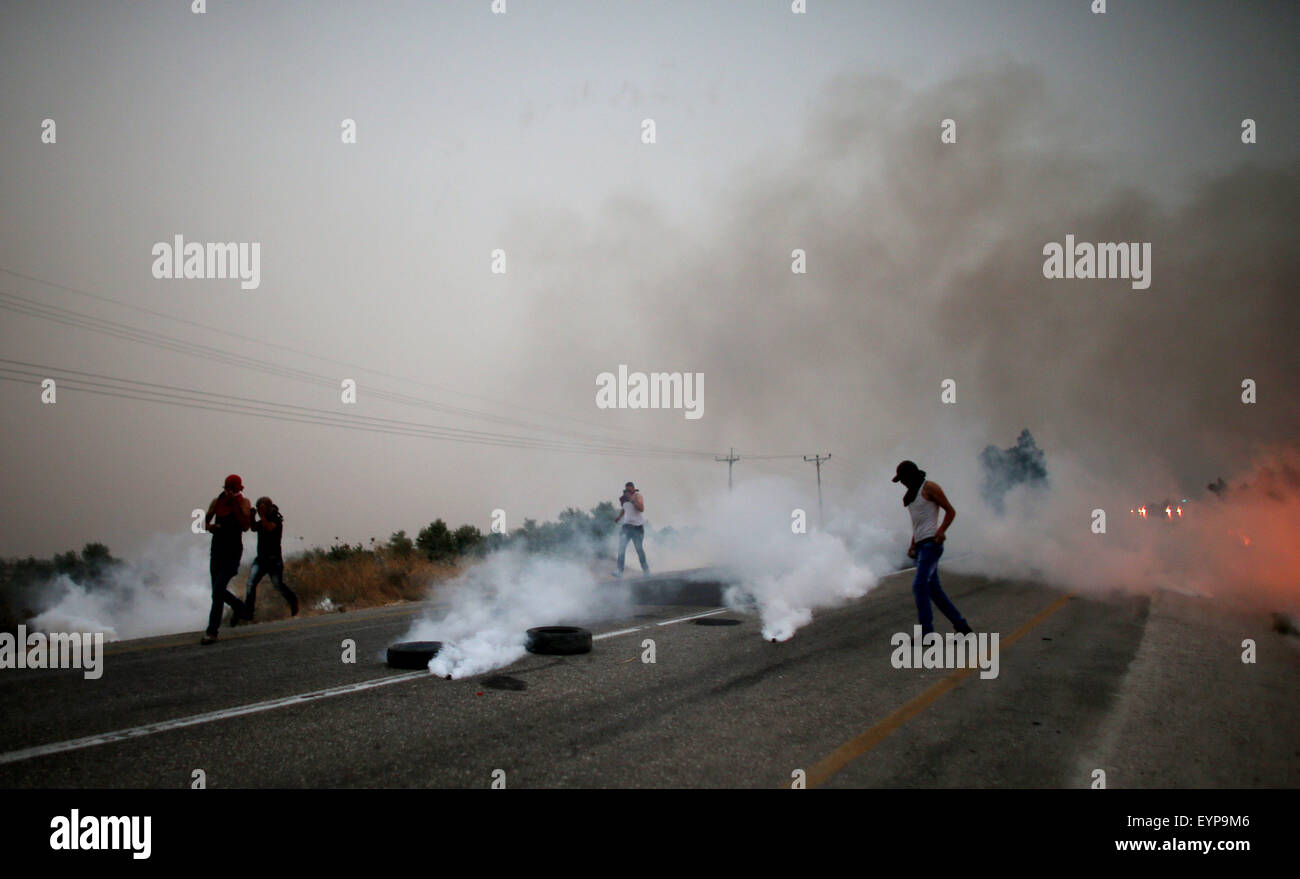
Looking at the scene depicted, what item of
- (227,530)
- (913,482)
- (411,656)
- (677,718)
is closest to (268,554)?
(227,530)

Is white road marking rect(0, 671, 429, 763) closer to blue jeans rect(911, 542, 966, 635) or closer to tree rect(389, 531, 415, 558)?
blue jeans rect(911, 542, 966, 635)

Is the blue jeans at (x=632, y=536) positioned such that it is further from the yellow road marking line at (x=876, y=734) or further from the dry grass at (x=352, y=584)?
the yellow road marking line at (x=876, y=734)

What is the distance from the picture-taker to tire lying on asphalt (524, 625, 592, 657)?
6.75 m

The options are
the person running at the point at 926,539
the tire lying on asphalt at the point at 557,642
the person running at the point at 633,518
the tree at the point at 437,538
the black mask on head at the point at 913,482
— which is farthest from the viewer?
the tree at the point at 437,538

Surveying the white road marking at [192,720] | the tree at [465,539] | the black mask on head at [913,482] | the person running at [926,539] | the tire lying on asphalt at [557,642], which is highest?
the black mask on head at [913,482]

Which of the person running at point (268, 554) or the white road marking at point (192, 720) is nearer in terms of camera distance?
the white road marking at point (192, 720)

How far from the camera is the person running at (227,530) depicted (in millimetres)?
8031

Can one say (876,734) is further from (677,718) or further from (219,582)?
(219,582)

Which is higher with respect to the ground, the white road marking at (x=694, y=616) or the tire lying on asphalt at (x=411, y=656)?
the tire lying on asphalt at (x=411, y=656)

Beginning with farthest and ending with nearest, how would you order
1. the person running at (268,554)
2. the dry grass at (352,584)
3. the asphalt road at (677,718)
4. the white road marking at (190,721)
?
the dry grass at (352,584) < the person running at (268,554) < the white road marking at (190,721) < the asphalt road at (677,718)

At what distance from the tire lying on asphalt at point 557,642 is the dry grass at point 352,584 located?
6.95 metres

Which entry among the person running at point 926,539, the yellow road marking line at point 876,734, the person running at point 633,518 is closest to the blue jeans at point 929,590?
the person running at point 926,539

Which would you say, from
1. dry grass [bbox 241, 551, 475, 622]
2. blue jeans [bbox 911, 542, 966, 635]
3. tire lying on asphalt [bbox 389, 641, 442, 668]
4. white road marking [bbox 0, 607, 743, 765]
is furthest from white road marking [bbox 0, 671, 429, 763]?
dry grass [bbox 241, 551, 475, 622]
